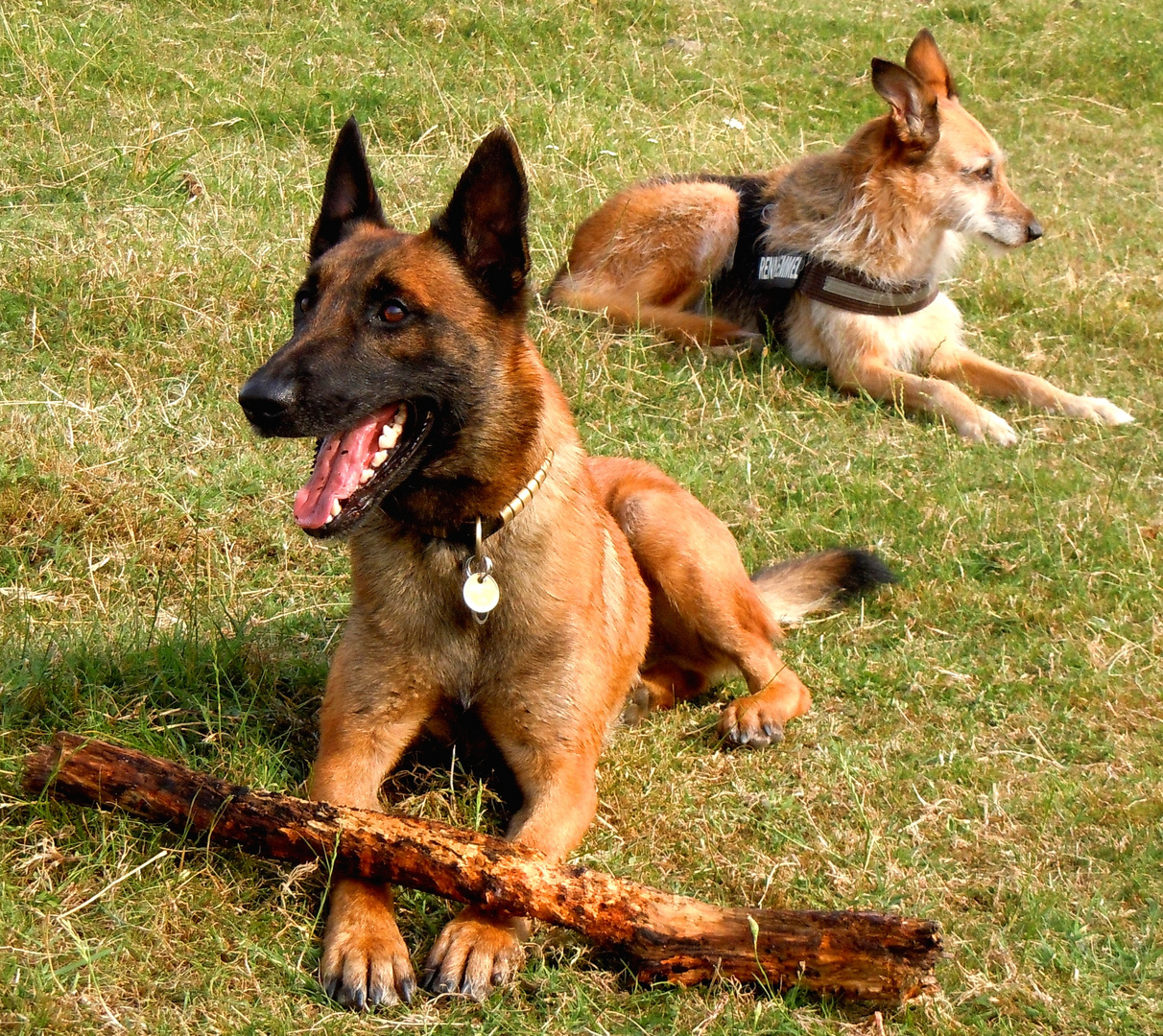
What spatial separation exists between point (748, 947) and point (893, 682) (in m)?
1.89

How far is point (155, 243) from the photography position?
6637 mm

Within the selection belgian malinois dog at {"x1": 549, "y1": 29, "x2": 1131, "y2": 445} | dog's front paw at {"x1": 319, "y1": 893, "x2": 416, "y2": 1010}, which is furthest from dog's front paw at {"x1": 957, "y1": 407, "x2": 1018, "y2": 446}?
dog's front paw at {"x1": 319, "y1": 893, "x2": 416, "y2": 1010}

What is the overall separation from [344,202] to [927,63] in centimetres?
482

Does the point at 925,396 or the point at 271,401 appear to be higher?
the point at 271,401

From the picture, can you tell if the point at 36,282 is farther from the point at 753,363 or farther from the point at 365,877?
the point at 365,877

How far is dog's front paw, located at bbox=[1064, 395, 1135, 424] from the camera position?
7.25 metres

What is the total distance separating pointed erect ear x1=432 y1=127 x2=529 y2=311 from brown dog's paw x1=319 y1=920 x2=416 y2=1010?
5.36 ft

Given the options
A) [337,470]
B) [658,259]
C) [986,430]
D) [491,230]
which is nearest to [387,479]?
[337,470]

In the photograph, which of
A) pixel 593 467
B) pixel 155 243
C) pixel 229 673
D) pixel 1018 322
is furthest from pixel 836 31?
pixel 229 673

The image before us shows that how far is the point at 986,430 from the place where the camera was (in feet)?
23.1

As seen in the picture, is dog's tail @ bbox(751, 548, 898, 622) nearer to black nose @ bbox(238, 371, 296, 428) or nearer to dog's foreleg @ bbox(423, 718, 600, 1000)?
dog's foreleg @ bbox(423, 718, 600, 1000)

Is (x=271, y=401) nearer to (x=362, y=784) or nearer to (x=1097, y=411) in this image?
(x=362, y=784)

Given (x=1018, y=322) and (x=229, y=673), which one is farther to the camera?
(x=1018, y=322)

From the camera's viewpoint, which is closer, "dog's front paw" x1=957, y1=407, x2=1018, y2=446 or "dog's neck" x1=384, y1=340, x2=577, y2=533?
"dog's neck" x1=384, y1=340, x2=577, y2=533
